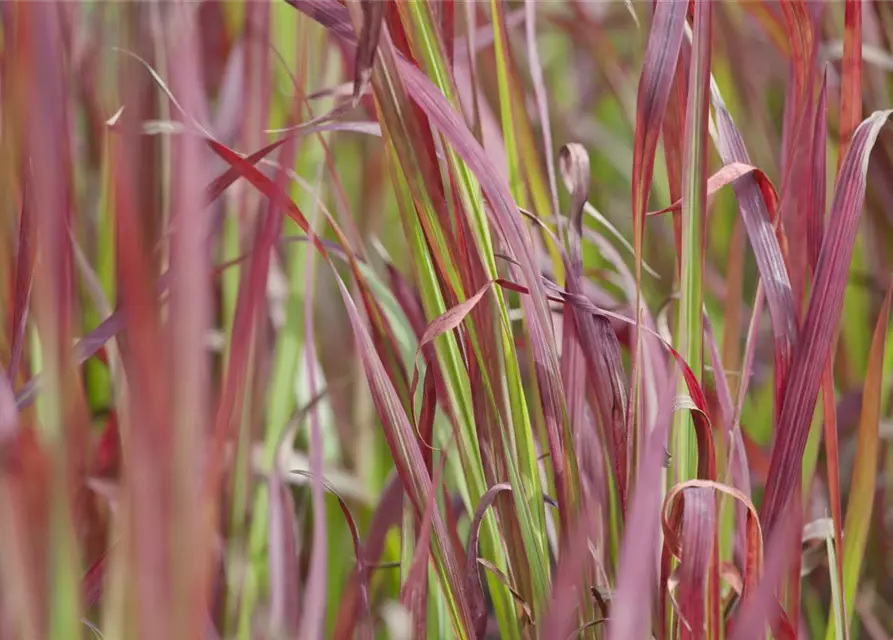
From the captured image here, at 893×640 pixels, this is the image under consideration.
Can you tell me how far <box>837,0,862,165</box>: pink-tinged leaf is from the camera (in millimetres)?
332

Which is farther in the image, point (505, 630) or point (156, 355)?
point (505, 630)

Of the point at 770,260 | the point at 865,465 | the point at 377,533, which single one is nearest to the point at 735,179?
the point at 770,260

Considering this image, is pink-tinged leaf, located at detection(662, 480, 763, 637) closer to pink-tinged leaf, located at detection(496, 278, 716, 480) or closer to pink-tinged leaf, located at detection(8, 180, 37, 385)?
pink-tinged leaf, located at detection(496, 278, 716, 480)

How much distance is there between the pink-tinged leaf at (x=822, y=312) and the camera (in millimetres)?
307

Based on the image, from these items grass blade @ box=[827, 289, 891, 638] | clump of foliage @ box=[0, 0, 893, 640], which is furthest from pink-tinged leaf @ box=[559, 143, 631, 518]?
grass blade @ box=[827, 289, 891, 638]

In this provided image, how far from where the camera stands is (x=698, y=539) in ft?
0.92

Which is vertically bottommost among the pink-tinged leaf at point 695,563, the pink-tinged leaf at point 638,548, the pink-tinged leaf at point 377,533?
the pink-tinged leaf at point 377,533

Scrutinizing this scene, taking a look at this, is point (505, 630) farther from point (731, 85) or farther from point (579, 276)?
point (731, 85)

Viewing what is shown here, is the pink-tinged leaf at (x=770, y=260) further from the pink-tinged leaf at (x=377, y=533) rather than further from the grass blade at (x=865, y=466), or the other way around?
the pink-tinged leaf at (x=377, y=533)

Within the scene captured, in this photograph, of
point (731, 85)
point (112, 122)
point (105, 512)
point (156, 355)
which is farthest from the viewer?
point (731, 85)

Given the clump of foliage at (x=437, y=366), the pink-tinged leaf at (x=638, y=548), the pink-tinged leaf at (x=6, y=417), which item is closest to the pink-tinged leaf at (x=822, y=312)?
the clump of foliage at (x=437, y=366)

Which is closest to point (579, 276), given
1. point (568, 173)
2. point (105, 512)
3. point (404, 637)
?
point (568, 173)

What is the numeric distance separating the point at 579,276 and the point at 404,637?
148mm

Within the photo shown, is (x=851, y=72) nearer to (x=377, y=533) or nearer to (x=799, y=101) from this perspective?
(x=799, y=101)
